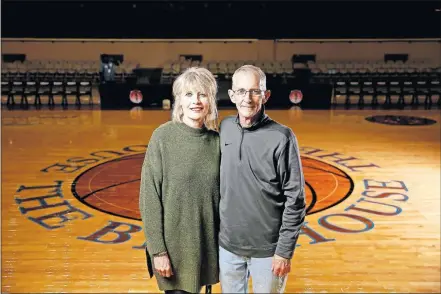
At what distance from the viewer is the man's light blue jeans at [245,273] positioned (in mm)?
2111

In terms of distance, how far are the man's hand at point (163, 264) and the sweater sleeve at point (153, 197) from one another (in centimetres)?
3

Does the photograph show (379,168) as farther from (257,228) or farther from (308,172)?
(257,228)

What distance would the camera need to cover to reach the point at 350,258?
411 cm

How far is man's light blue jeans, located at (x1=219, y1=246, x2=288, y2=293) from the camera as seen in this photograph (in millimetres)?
2111

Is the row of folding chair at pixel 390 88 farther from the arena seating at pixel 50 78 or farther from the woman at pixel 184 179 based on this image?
the woman at pixel 184 179

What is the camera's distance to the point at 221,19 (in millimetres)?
12922

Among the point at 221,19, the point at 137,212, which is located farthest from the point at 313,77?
the point at 137,212

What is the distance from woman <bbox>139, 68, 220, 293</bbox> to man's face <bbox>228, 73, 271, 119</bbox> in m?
0.10

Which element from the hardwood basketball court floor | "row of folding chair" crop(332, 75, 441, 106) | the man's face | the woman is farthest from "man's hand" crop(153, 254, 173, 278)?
"row of folding chair" crop(332, 75, 441, 106)

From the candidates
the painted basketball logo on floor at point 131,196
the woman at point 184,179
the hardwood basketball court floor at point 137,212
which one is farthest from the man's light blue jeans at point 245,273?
the painted basketball logo on floor at point 131,196

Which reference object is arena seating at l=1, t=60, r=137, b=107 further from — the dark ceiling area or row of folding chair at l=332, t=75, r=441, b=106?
row of folding chair at l=332, t=75, r=441, b=106

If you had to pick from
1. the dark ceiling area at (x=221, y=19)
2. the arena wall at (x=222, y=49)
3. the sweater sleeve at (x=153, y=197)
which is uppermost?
the dark ceiling area at (x=221, y=19)

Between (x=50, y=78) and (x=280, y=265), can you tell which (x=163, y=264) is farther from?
(x=50, y=78)

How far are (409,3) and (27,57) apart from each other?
11.3 m
